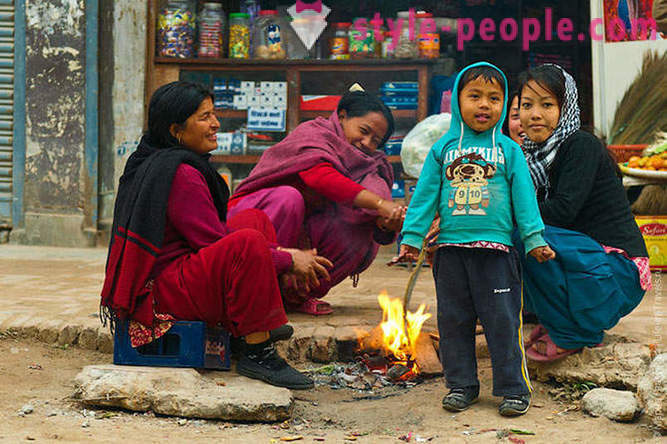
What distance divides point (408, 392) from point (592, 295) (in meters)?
0.85

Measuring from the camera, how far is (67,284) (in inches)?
209

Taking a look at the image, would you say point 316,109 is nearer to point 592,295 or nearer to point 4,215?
point 4,215

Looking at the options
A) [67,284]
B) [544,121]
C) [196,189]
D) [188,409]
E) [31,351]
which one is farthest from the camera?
[67,284]

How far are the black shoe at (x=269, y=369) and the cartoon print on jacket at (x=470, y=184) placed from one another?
924 mm

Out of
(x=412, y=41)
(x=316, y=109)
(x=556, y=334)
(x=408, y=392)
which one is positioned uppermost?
(x=412, y=41)

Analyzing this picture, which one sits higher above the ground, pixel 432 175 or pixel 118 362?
pixel 432 175

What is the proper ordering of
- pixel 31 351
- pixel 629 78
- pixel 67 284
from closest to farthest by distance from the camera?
pixel 31 351, pixel 67 284, pixel 629 78

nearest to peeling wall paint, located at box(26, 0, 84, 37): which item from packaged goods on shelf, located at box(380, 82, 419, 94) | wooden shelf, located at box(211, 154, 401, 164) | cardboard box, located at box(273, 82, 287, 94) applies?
wooden shelf, located at box(211, 154, 401, 164)

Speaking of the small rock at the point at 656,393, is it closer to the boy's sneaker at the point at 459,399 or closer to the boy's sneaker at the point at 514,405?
the boy's sneaker at the point at 514,405

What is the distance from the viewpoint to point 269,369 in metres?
3.35

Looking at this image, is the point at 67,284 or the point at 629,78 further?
the point at 629,78

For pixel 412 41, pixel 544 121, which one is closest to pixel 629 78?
pixel 412 41

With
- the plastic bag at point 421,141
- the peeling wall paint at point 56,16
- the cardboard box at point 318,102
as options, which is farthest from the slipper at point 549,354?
the peeling wall paint at point 56,16

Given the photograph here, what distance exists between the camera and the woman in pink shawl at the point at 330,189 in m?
4.06
